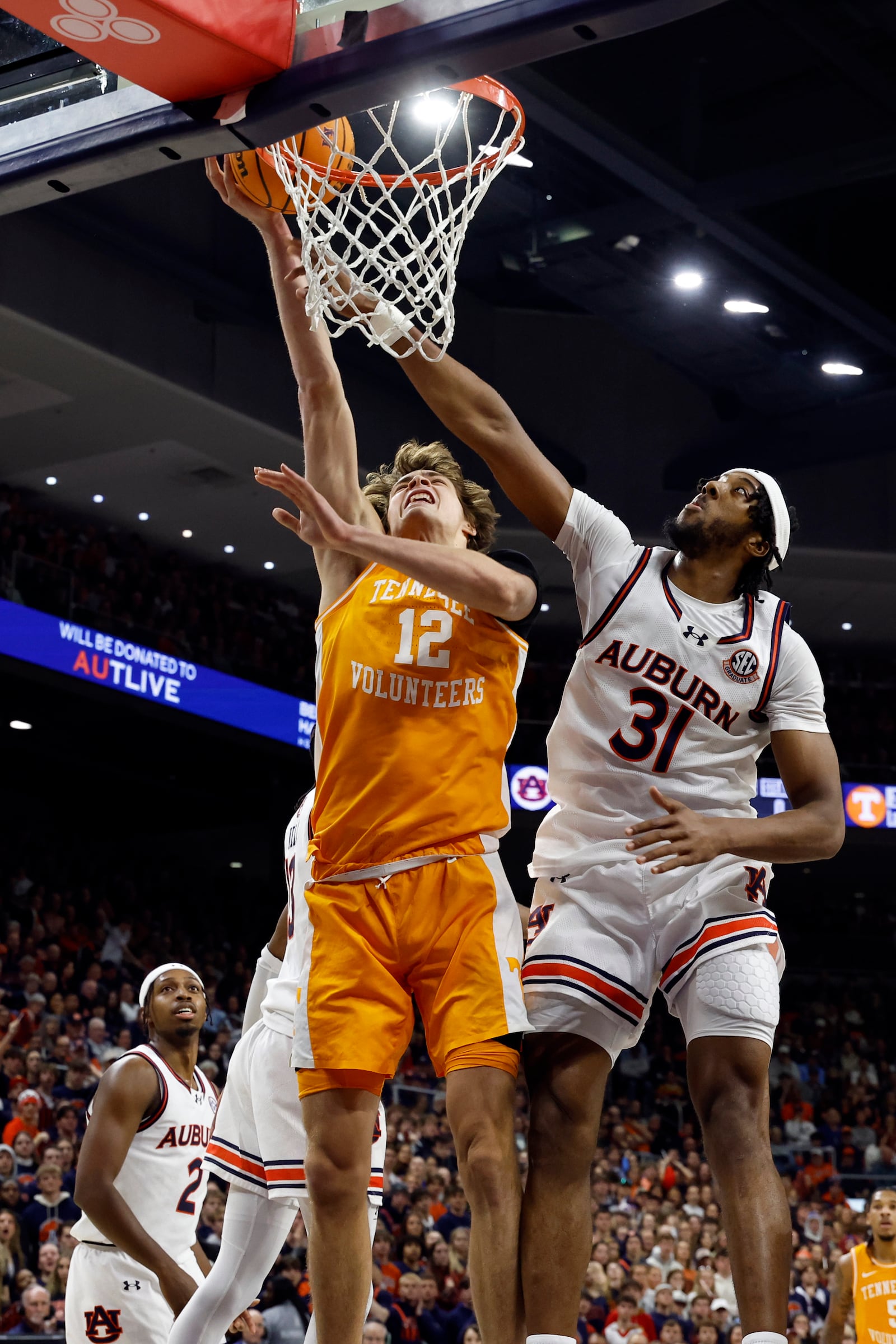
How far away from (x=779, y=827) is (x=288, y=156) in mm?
2127

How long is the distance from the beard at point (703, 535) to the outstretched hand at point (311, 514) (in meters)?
1.00

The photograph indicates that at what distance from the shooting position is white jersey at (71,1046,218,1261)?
18.5ft

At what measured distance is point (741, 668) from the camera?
3893mm

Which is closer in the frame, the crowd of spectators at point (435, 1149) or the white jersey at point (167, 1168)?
the white jersey at point (167, 1168)

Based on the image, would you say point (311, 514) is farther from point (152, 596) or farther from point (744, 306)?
point (152, 596)

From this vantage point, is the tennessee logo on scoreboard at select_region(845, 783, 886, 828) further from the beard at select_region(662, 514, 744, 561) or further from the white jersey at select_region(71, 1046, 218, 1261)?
the beard at select_region(662, 514, 744, 561)

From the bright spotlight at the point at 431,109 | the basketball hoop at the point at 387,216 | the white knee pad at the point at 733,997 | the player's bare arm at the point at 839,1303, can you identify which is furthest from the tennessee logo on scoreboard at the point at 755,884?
the player's bare arm at the point at 839,1303

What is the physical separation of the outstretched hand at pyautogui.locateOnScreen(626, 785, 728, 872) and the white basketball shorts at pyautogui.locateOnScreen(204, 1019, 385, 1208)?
1.29m

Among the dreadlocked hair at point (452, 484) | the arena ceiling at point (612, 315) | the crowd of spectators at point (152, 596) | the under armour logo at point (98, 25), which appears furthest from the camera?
the crowd of spectators at point (152, 596)

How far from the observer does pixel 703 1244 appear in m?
13.5

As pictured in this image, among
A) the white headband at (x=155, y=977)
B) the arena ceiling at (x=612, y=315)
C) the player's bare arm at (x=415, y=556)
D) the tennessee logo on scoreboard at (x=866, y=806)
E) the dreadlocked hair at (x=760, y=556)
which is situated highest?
the arena ceiling at (x=612, y=315)

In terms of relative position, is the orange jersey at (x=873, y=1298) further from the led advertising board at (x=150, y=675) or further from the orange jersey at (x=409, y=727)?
the led advertising board at (x=150, y=675)

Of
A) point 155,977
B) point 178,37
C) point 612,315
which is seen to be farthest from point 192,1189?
point 612,315

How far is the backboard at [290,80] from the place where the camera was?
10.4 ft
